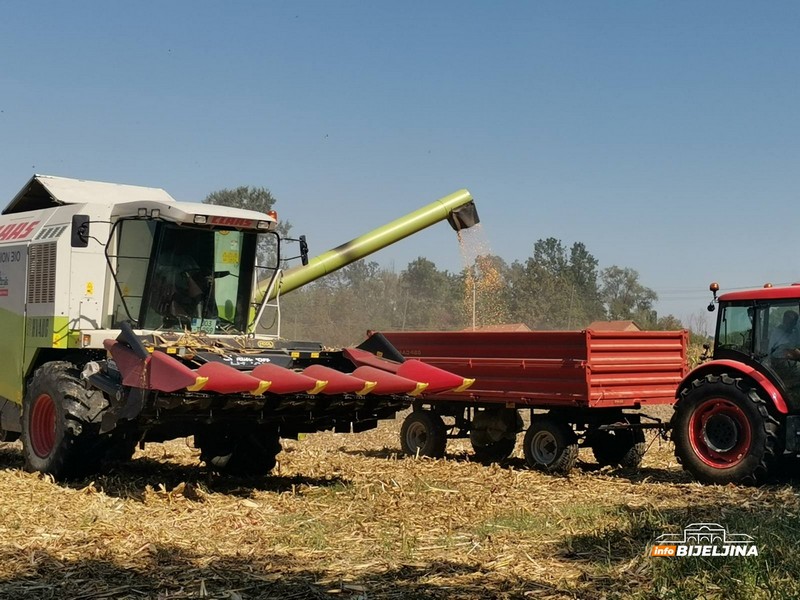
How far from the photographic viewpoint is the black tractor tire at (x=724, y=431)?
10227mm

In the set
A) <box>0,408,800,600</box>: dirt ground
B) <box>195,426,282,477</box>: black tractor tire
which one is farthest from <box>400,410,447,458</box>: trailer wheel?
<box>195,426,282,477</box>: black tractor tire

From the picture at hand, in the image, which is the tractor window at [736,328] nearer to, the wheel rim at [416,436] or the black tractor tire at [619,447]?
the black tractor tire at [619,447]

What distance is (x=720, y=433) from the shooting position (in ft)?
35.3

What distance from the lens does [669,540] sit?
7078mm

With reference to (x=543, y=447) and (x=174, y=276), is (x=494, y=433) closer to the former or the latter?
(x=543, y=447)

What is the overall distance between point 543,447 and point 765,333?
9.91ft

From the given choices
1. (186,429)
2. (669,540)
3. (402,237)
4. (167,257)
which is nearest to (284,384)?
(186,429)

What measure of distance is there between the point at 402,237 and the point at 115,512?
653 centimetres

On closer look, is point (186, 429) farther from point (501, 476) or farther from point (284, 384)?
point (501, 476)

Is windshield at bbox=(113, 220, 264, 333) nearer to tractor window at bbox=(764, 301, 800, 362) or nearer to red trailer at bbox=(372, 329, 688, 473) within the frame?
red trailer at bbox=(372, 329, 688, 473)

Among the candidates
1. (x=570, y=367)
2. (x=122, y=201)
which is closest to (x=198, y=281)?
(x=122, y=201)

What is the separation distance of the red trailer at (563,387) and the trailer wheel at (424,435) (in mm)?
197

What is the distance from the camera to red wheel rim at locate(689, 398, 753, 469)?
34.3ft

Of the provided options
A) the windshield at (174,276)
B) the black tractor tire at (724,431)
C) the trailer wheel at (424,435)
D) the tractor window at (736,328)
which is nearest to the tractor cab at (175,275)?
the windshield at (174,276)
